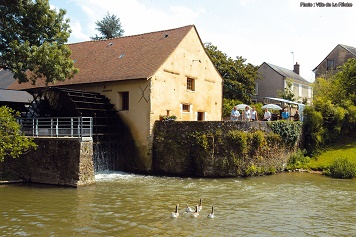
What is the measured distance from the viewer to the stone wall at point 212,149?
19.7m

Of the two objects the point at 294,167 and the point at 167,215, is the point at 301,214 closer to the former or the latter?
the point at 167,215

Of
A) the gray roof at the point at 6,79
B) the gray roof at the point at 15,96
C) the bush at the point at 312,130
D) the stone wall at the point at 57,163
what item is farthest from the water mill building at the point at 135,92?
the bush at the point at 312,130

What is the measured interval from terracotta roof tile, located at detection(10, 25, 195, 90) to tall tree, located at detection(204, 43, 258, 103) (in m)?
13.3

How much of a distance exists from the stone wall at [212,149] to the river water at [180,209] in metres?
1.42

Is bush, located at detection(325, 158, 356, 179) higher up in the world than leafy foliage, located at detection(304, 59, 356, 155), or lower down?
lower down

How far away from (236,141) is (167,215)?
8857 mm

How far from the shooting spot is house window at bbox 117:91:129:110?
2289 cm

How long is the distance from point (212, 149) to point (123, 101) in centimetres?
674

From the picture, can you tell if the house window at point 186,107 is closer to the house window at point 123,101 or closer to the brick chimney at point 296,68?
the house window at point 123,101

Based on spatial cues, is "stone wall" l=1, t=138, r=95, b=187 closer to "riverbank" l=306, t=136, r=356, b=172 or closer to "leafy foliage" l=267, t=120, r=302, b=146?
"leafy foliage" l=267, t=120, r=302, b=146

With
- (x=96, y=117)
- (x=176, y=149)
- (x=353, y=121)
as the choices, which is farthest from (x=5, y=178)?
(x=353, y=121)

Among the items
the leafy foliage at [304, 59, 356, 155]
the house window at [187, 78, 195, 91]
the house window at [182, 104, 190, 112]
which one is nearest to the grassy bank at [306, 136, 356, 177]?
the leafy foliage at [304, 59, 356, 155]

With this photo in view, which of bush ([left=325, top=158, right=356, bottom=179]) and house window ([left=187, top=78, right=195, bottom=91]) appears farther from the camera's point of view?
house window ([left=187, top=78, right=195, bottom=91])

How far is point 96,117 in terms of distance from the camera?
20453 mm
